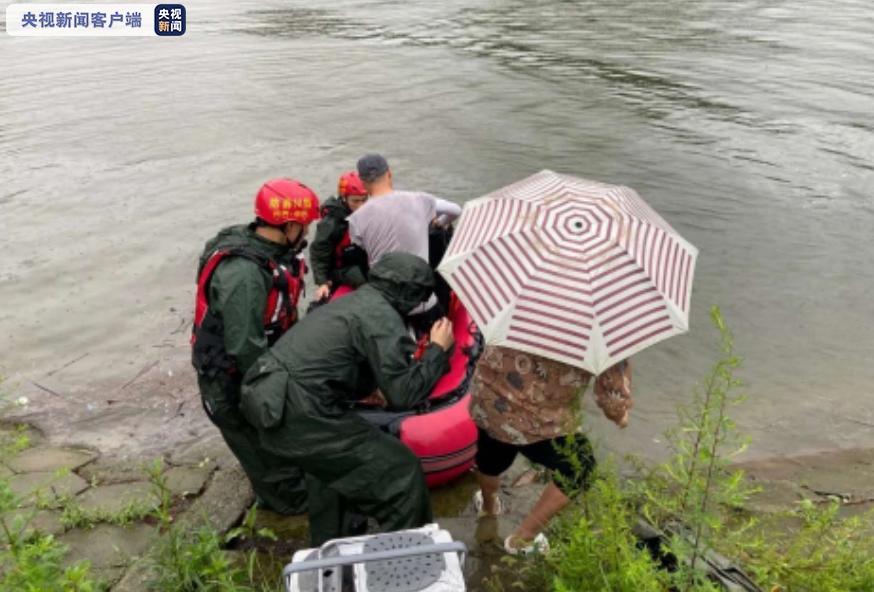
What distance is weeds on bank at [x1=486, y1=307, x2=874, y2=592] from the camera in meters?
2.65

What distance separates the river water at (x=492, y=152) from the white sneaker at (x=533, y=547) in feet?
6.22

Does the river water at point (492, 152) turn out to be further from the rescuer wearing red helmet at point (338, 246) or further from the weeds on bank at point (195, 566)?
the weeds on bank at point (195, 566)

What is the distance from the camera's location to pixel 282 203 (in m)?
3.57

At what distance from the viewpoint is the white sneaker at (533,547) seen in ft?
11.3

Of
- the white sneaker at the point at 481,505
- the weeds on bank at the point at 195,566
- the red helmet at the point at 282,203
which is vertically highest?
the red helmet at the point at 282,203

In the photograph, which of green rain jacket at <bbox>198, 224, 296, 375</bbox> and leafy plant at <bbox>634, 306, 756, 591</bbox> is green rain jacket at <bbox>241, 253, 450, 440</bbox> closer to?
green rain jacket at <bbox>198, 224, 296, 375</bbox>

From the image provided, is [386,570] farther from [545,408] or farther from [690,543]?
[690,543]

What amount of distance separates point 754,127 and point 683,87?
2.62 meters

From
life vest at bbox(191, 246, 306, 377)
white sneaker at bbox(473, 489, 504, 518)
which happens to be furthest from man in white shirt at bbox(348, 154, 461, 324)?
white sneaker at bbox(473, 489, 504, 518)

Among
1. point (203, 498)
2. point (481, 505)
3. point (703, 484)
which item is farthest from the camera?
point (203, 498)

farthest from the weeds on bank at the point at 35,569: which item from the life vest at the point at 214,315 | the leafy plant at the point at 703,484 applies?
the leafy plant at the point at 703,484

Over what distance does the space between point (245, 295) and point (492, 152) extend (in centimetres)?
865
